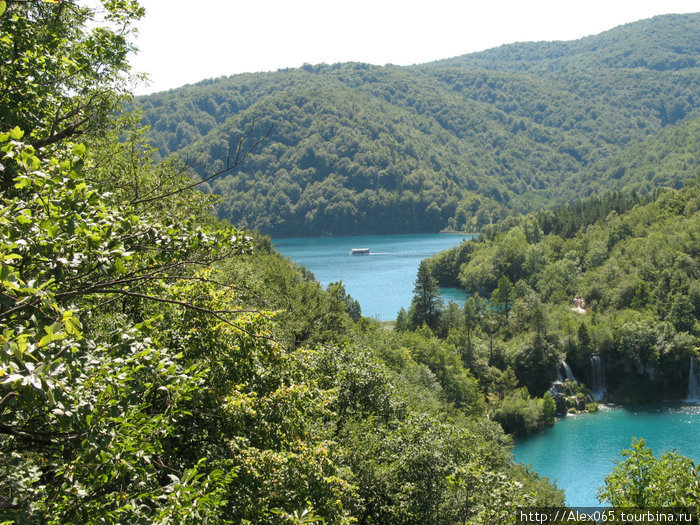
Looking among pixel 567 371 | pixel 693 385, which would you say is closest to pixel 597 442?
pixel 567 371

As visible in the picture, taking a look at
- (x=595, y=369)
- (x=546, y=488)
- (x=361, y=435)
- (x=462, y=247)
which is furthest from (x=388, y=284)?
(x=361, y=435)

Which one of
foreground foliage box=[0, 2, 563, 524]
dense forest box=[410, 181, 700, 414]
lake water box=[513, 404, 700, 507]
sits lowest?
lake water box=[513, 404, 700, 507]

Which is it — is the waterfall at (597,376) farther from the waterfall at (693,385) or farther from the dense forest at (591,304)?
the waterfall at (693,385)

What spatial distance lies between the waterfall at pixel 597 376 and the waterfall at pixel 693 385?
26.9 ft

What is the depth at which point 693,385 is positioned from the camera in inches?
2275

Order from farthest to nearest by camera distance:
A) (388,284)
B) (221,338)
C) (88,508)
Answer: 1. (388,284)
2. (221,338)
3. (88,508)

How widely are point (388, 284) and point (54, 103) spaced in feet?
308

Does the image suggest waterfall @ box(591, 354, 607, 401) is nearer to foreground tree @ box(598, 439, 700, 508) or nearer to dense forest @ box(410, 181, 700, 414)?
dense forest @ box(410, 181, 700, 414)

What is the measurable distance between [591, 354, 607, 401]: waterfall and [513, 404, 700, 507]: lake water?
4469 mm

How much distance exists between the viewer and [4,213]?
4.14 metres

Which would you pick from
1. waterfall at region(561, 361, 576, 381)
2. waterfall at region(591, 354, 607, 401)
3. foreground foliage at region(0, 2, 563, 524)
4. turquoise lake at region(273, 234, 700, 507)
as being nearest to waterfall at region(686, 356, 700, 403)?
turquoise lake at region(273, 234, 700, 507)

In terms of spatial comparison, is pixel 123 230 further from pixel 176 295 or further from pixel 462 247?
pixel 462 247

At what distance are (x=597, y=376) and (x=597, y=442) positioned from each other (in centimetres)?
1737

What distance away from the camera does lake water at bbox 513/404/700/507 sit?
37719 mm
